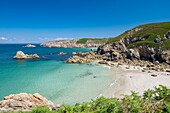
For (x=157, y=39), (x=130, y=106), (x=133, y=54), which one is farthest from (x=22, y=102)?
(x=157, y=39)

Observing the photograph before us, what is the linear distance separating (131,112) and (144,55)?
61201 millimetres

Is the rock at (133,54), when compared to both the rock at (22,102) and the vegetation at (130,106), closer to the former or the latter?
the rock at (22,102)

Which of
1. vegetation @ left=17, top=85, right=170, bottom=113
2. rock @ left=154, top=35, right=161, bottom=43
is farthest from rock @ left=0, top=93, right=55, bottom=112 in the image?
rock @ left=154, top=35, right=161, bottom=43

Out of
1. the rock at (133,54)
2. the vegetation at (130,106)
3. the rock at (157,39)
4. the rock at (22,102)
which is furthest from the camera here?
the rock at (157,39)

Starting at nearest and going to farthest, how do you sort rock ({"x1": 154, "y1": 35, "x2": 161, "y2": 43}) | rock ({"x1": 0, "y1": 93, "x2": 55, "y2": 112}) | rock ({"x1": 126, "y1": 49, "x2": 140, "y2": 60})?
rock ({"x1": 0, "y1": 93, "x2": 55, "y2": 112}) → rock ({"x1": 126, "y1": 49, "x2": 140, "y2": 60}) → rock ({"x1": 154, "y1": 35, "x2": 161, "y2": 43})

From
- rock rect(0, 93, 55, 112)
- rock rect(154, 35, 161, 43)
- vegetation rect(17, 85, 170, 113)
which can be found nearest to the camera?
vegetation rect(17, 85, 170, 113)

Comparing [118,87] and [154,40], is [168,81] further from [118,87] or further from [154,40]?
[154,40]

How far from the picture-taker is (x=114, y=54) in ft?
236

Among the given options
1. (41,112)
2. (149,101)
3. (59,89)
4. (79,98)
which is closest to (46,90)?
(59,89)

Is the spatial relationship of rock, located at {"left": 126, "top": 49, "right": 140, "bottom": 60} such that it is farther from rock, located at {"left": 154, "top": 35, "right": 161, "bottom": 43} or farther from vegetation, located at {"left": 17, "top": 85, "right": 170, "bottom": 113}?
vegetation, located at {"left": 17, "top": 85, "right": 170, "bottom": 113}

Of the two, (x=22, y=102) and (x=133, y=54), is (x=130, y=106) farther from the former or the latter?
(x=133, y=54)

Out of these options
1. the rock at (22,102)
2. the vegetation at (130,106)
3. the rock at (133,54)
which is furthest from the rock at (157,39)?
the vegetation at (130,106)

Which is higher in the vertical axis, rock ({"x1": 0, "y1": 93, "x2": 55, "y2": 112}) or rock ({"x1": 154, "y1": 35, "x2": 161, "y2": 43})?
rock ({"x1": 154, "y1": 35, "x2": 161, "y2": 43})

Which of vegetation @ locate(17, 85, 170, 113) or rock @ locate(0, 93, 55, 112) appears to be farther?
Answer: rock @ locate(0, 93, 55, 112)
